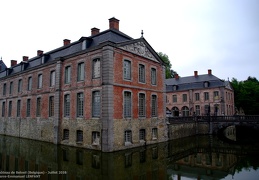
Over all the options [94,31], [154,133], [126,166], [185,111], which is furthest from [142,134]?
[185,111]

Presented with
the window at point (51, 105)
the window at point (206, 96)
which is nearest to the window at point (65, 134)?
the window at point (51, 105)

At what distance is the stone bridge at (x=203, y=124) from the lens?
63.9 ft

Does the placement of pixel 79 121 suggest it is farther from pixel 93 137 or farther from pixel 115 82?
pixel 115 82

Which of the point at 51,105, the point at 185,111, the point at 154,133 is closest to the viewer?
the point at 154,133

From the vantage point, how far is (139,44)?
51.0 ft

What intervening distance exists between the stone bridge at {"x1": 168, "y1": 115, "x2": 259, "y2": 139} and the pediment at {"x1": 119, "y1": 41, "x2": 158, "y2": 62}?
20.5 ft

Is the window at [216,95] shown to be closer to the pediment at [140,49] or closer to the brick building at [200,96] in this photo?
the brick building at [200,96]

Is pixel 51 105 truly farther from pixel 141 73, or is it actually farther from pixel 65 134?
pixel 141 73

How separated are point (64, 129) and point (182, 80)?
26.5 metres

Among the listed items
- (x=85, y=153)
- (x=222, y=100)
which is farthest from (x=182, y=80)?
(x=85, y=153)

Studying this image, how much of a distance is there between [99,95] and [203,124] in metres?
15.6

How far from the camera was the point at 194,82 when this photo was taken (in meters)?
34.7

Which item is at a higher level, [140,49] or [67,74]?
[140,49]

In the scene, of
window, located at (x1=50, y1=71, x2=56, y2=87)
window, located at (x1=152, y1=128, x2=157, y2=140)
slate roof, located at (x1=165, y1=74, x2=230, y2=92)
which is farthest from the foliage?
window, located at (x1=50, y1=71, x2=56, y2=87)
